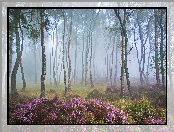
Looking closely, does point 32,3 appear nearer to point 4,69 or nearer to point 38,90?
point 4,69

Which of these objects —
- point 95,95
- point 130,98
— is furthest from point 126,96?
point 95,95

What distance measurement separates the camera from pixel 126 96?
744 cm

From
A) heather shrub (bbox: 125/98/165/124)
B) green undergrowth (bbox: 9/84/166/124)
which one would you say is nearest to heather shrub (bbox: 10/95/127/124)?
green undergrowth (bbox: 9/84/166/124)

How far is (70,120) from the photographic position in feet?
Result: 23.2

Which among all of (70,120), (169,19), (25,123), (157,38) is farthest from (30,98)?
(169,19)

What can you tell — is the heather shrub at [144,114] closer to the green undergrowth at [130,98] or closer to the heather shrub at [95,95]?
the green undergrowth at [130,98]

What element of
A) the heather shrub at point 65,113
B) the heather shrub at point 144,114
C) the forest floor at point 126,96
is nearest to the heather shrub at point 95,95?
the forest floor at point 126,96

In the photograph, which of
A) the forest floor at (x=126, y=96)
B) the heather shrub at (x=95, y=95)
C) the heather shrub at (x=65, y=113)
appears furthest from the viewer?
the heather shrub at (x=95, y=95)

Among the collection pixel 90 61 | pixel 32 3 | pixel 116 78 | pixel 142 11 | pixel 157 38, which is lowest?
pixel 116 78

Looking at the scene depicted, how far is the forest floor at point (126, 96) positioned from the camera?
718 cm

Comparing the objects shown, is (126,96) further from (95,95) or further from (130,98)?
(95,95)

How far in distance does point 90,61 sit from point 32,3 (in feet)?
13.1

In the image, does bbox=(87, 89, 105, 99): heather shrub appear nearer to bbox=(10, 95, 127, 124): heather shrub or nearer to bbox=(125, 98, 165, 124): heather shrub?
bbox=(10, 95, 127, 124): heather shrub

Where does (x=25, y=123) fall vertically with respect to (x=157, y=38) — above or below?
below
